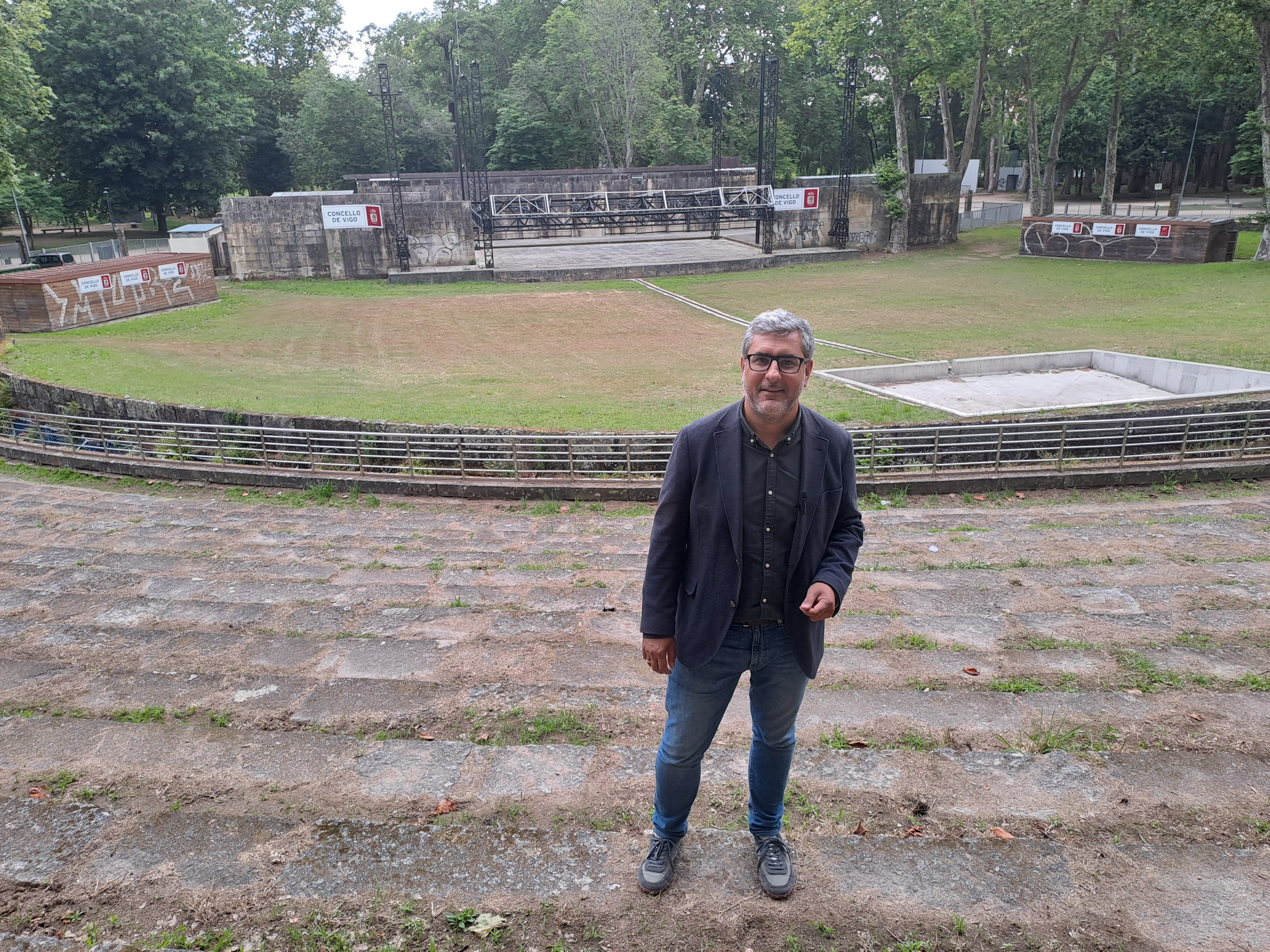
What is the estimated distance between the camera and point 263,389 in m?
19.8

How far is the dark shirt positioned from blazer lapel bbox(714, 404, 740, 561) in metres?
0.03

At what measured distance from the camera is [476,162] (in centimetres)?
5594

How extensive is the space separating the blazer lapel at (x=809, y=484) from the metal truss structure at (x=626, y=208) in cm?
3818

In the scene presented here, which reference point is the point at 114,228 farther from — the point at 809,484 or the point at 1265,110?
the point at 809,484

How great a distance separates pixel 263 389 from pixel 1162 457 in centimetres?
1761

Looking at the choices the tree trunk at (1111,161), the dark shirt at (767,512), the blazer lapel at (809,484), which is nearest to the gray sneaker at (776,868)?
the dark shirt at (767,512)

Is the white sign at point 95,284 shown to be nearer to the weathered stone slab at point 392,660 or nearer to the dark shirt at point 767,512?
the weathered stone slab at point 392,660

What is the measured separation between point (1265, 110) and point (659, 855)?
4101 centimetres

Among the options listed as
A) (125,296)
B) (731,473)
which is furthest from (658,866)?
(125,296)

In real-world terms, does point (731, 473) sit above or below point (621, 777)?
above

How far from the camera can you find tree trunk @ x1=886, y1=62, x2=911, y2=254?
43812mm

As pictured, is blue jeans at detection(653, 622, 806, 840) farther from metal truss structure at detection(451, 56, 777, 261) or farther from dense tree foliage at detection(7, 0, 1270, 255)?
metal truss structure at detection(451, 56, 777, 261)

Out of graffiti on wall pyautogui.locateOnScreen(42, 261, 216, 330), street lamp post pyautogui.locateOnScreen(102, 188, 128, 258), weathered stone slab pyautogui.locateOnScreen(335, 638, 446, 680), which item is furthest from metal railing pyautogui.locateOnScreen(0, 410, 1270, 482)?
street lamp post pyautogui.locateOnScreen(102, 188, 128, 258)

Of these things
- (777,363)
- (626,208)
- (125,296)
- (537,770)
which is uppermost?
(626,208)
